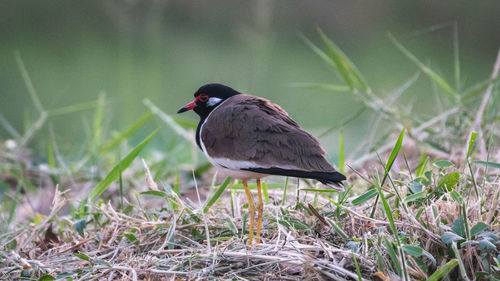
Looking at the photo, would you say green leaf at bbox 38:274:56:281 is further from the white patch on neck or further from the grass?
the white patch on neck

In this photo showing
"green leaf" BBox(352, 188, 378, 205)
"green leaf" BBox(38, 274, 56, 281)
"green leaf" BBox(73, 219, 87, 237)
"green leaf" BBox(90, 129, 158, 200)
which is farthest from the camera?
"green leaf" BBox(90, 129, 158, 200)

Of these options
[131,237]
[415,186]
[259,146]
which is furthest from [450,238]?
[131,237]

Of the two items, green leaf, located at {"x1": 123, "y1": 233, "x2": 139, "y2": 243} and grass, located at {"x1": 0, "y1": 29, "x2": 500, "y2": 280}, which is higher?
grass, located at {"x1": 0, "y1": 29, "x2": 500, "y2": 280}

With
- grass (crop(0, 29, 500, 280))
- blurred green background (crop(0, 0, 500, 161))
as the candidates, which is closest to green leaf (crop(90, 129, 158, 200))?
grass (crop(0, 29, 500, 280))

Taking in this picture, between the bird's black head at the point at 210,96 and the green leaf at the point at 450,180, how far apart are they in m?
1.09

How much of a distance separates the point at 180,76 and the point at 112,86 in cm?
90

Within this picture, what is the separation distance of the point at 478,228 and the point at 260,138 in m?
0.92

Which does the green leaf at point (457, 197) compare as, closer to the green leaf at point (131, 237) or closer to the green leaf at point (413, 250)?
the green leaf at point (413, 250)

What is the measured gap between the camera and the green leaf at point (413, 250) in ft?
6.43

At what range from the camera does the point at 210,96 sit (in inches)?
120

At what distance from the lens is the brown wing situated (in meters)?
2.49

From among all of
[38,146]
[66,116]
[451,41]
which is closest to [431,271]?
[38,146]

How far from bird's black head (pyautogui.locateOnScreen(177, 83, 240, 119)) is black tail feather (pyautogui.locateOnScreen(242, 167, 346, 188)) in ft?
2.08

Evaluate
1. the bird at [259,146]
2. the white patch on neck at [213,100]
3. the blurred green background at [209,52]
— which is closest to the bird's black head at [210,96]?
the white patch on neck at [213,100]
